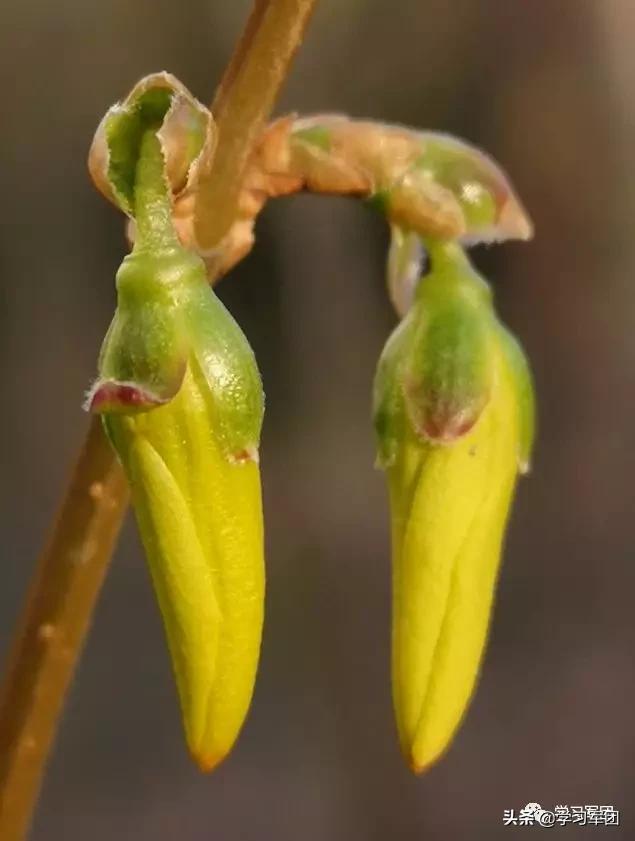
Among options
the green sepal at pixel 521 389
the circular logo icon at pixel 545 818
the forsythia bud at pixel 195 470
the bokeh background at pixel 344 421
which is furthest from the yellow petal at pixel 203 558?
the circular logo icon at pixel 545 818

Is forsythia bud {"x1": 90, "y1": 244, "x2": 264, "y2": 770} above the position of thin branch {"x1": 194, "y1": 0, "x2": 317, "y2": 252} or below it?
below

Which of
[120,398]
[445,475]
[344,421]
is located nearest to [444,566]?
[445,475]

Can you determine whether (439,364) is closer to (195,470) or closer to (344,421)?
(195,470)

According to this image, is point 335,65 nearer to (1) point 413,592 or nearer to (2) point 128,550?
(2) point 128,550

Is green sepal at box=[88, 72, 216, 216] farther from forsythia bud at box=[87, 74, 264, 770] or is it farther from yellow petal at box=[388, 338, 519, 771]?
yellow petal at box=[388, 338, 519, 771]

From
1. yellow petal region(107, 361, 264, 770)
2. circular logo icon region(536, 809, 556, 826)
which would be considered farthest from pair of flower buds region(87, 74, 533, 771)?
circular logo icon region(536, 809, 556, 826)

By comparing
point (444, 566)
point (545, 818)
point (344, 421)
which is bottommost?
point (545, 818)

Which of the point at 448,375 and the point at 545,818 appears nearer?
the point at 448,375
